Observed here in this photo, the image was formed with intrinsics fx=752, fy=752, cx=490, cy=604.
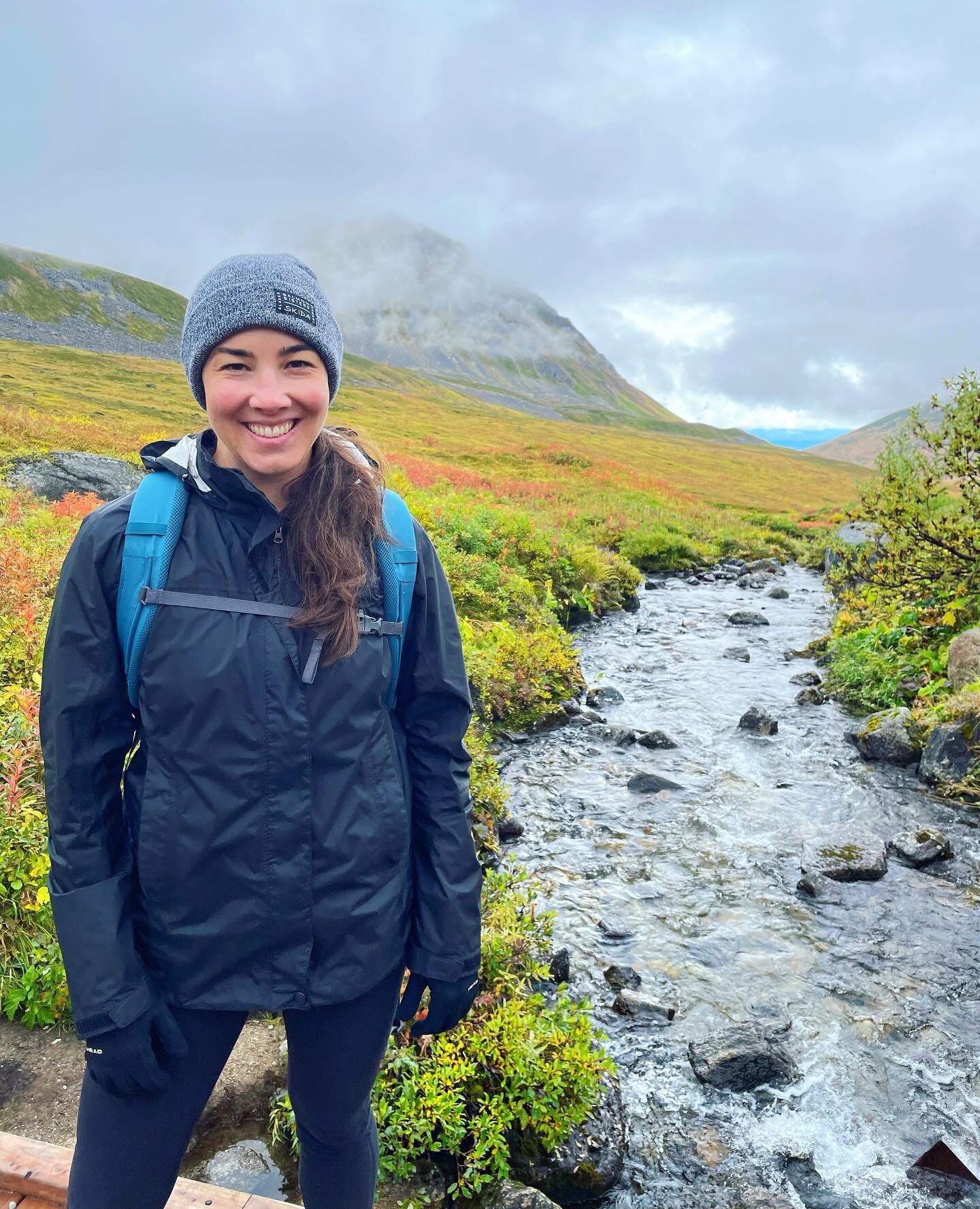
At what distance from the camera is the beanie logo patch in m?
2.29

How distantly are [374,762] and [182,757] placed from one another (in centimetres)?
55

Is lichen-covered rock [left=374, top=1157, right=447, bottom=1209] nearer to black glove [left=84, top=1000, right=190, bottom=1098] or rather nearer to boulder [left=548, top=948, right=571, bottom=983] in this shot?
boulder [left=548, top=948, right=571, bottom=983]

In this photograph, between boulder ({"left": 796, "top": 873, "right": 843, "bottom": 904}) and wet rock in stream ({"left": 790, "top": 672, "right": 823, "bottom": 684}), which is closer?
boulder ({"left": 796, "top": 873, "right": 843, "bottom": 904})

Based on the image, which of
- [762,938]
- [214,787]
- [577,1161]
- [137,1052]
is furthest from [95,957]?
[762,938]

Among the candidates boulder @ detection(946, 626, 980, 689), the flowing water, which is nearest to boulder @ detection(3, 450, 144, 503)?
the flowing water

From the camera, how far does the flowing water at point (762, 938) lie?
182 inches

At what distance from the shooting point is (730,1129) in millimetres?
4699

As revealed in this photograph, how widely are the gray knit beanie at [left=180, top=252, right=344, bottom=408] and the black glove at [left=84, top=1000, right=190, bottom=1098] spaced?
6.08 feet

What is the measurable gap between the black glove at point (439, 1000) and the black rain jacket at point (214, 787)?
30 centimetres

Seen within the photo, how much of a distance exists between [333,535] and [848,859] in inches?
296

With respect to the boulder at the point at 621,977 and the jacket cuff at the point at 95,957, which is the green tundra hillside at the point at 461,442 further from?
the boulder at the point at 621,977

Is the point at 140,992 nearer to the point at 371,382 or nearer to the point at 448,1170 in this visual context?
the point at 448,1170

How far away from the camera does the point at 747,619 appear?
19.3 metres

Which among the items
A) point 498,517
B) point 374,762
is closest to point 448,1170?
point 374,762
